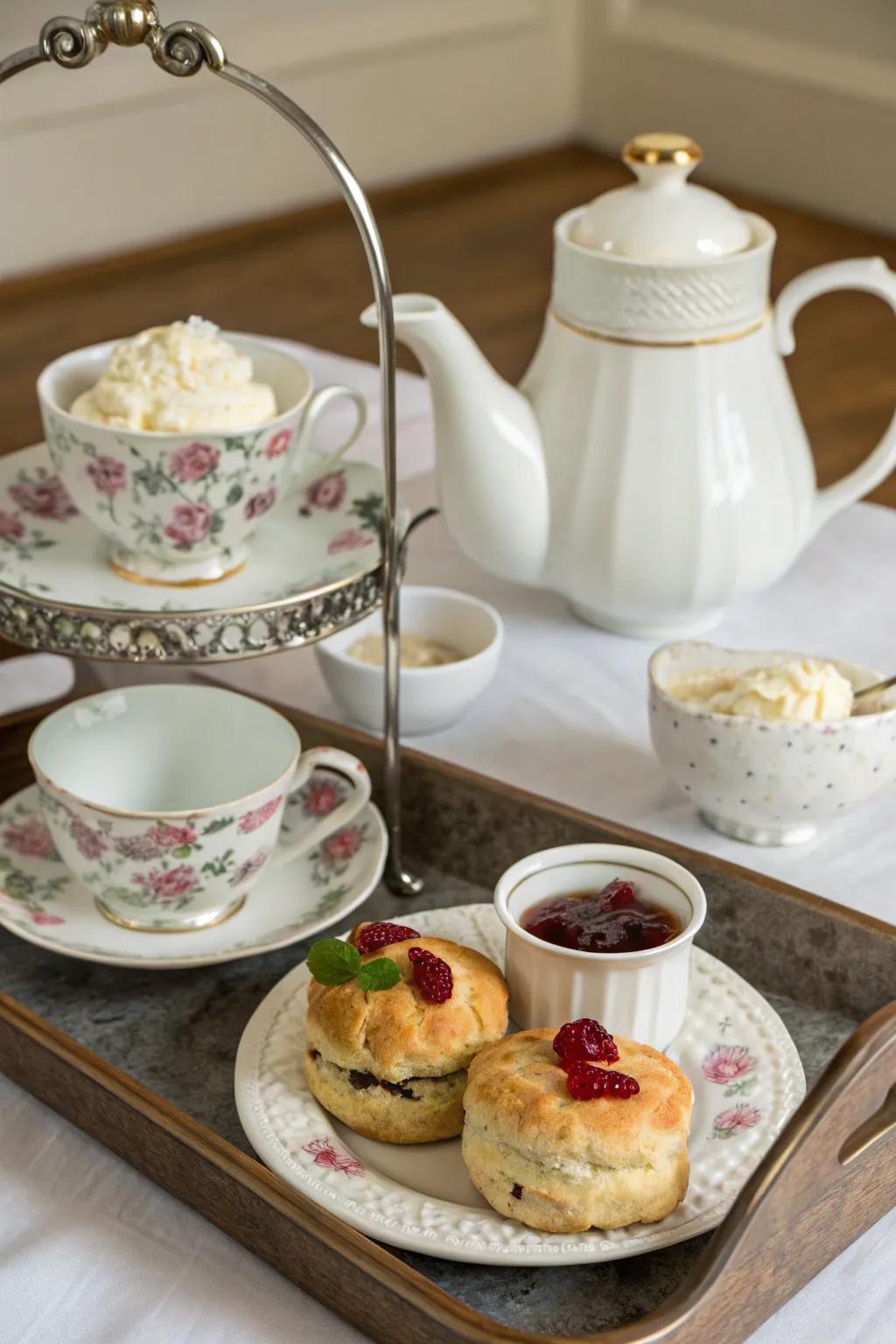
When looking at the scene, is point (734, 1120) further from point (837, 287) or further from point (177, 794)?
point (837, 287)

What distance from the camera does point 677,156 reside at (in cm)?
93

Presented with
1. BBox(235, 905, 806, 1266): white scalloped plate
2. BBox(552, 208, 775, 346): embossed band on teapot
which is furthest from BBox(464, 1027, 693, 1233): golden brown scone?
BBox(552, 208, 775, 346): embossed band on teapot

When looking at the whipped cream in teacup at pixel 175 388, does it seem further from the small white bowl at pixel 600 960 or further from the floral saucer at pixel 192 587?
the small white bowl at pixel 600 960

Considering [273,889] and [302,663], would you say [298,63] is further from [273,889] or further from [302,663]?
[273,889]

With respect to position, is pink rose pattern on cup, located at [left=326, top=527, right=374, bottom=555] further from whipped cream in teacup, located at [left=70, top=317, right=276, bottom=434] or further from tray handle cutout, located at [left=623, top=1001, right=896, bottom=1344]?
tray handle cutout, located at [left=623, top=1001, right=896, bottom=1344]

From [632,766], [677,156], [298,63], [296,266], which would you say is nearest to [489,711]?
[632,766]

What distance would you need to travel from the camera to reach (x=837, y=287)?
102 cm

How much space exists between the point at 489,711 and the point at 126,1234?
17.6 inches

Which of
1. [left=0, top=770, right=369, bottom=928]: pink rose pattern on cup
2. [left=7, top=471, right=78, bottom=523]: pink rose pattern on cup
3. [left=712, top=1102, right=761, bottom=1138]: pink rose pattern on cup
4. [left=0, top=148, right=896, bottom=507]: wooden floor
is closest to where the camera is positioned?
[left=712, top=1102, right=761, bottom=1138]: pink rose pattern on cup

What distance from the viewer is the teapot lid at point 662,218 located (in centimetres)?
93

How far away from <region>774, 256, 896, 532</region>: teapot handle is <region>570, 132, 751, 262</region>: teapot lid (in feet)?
0.18

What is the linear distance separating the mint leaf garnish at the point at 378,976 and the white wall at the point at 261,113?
6.05 ft

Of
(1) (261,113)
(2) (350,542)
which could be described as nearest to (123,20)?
(2) (350,542)

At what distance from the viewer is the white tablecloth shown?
22.8 inches
